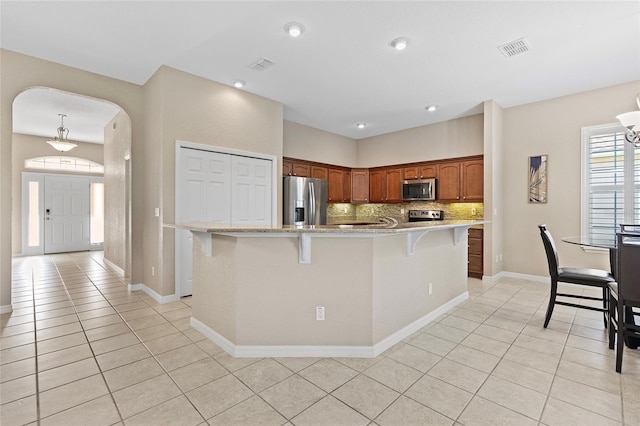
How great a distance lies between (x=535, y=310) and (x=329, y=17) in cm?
395

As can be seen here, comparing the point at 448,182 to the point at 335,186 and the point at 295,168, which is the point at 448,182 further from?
the point at 295,168

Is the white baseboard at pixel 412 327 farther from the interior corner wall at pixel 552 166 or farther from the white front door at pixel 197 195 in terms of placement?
the white front door at pixel 197 195

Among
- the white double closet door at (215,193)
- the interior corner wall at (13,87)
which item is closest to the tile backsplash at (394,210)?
the white double closet door at (215,193)

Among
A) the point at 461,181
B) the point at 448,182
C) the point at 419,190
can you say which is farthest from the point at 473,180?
the point at 419,190

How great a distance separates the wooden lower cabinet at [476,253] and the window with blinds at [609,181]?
1429 millimetres

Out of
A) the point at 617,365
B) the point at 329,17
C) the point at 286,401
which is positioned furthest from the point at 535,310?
the point at 329,17

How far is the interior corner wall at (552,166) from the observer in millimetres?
4426

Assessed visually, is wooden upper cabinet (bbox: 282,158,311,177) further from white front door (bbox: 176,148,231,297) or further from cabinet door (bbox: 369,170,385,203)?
cabinet door (bbox: 369,170,385,203)

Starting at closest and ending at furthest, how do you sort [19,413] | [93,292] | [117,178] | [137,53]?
[19,413], [137,53], [93,292], [117,178]

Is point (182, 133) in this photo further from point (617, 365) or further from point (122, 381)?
point (617, 365)

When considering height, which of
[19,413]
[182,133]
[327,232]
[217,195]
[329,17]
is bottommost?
[19,413]

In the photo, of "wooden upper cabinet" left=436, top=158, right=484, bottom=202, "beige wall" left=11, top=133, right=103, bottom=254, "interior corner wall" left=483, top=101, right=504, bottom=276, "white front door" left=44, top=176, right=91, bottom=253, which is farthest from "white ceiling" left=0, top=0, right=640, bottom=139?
"white front door" left=44, top=176, right=91, bottom=253

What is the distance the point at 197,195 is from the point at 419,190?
14.3 ft

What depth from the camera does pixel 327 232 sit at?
2246mm
